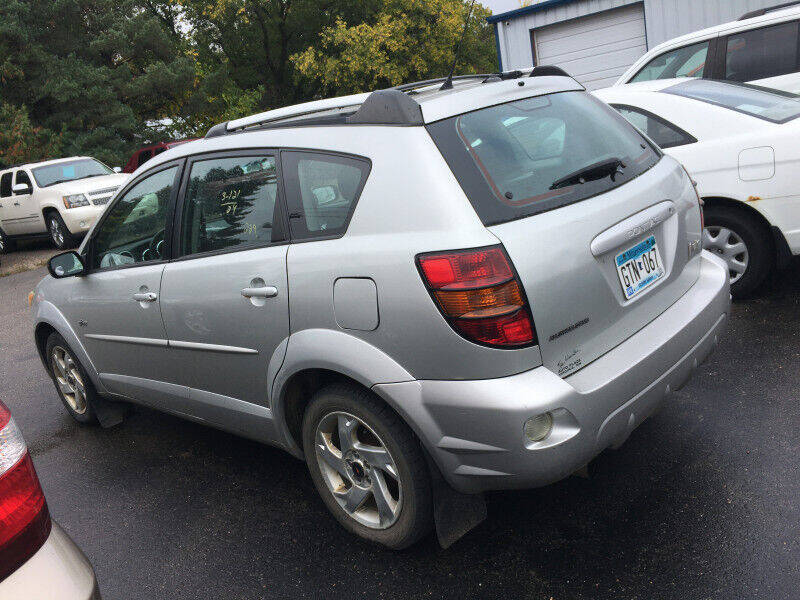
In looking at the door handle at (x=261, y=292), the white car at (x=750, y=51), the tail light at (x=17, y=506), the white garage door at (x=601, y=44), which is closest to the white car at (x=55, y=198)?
the white garage door at (x=601, y=44)

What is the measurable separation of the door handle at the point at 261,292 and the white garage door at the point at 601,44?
47.7 ft

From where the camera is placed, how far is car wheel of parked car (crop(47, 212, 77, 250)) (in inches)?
565

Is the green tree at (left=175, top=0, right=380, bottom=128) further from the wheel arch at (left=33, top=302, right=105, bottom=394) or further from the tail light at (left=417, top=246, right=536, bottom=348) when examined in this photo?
the tail light at (left=417, top=246, right=536, bottom=348)

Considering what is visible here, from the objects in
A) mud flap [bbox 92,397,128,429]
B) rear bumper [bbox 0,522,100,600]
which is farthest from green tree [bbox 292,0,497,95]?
rear bumper [bbox 0,522,100,600]

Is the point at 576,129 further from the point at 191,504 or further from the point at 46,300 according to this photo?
the point at 46,300

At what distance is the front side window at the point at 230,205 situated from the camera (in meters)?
3.12

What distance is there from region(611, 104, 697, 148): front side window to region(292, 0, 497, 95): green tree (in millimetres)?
26351

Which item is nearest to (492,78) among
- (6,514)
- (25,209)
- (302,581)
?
(302,581)

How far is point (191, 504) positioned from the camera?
12.0 feet

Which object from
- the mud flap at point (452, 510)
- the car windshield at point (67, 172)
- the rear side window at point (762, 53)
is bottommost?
the mud flap at point (452, 510)

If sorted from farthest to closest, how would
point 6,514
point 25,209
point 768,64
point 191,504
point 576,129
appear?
point 25,209 < point 768,64 < point 191,504 < point 576,129 < point 6,514

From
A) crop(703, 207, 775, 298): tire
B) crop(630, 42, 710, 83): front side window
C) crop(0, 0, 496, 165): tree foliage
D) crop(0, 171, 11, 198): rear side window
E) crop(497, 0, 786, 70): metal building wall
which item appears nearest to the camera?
crop(703, 207, 775, 298): tire

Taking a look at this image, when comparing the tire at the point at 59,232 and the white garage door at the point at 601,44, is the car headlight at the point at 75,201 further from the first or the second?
the white garage door at the point at 601,44

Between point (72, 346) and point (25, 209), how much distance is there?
12306mm
